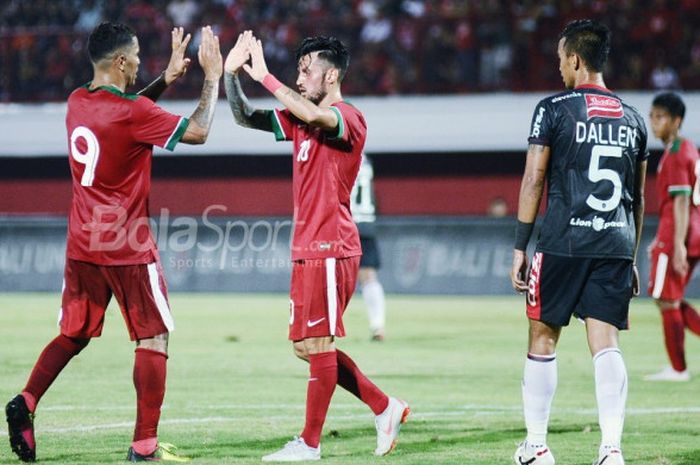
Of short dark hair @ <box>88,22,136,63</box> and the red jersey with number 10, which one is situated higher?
short dark hair @ <box>88,22,136,63</box>

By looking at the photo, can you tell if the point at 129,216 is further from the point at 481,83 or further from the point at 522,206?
the point at 481,83

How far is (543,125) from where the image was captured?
21.1ft

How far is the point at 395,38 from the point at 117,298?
20.3 metres

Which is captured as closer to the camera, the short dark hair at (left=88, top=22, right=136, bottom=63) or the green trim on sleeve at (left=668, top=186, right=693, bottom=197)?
the short dark hair at (left=88, top=22, right=136, bottom=63)

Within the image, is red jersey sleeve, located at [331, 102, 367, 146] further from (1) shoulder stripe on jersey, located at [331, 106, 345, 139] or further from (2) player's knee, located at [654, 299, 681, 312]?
(2) player's knee, located at [654, 299, 681, 312]

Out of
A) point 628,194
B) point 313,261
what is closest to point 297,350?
point 313,261

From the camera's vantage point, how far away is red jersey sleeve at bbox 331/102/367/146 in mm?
6727

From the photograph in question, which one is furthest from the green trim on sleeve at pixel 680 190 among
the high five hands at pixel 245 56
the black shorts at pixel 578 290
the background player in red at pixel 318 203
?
the high five hands at pixel 245 56

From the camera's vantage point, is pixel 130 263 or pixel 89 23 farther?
pixel 89 23

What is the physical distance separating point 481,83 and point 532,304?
19765mm

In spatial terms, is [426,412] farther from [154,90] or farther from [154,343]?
[154,90]

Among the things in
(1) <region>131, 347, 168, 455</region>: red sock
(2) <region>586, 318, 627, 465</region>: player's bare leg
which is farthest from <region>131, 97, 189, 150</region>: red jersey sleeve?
(2) <region>586, 318, 627, 465</region>: player's bare leg

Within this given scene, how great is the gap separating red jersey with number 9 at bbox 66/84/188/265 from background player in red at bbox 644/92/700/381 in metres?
5.43

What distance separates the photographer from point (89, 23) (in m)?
28.0
